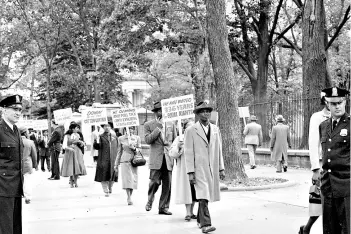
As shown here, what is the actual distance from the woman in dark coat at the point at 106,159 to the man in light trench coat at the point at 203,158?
5.66 meters

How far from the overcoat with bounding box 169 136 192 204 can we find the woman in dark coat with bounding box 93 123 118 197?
15.3 ft

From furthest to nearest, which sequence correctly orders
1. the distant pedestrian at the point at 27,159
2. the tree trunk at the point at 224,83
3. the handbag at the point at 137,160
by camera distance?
the tree trunk at the point at 224,83, the handbag at the point at 137,160, the distant pedestrian at the point at 27,159

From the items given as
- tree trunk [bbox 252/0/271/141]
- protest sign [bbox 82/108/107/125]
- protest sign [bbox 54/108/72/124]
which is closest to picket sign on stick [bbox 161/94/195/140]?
protest sign [bbox 82/108/107/125]

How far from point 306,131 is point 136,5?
885cm

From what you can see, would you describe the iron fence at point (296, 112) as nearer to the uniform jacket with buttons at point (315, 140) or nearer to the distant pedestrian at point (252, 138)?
the distant pedestrian at point (252, 138)

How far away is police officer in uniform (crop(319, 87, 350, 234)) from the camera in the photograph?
21.8 feet

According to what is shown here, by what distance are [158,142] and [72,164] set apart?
23.6 ft

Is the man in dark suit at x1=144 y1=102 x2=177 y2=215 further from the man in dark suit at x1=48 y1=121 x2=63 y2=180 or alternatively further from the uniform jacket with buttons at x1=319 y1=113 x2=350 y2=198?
the man in dark suit at x1=48 y1=121 x2=63 y2=180

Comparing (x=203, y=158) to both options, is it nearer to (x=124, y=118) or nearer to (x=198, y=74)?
(x=124, y=118)

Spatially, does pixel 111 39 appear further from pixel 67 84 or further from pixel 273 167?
pixel 67 84

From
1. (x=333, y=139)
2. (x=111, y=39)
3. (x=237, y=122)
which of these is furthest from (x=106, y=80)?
(x=333, y=139)

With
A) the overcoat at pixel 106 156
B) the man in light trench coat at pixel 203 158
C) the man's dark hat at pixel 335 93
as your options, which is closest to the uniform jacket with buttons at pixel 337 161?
the man's dark hat at pixel 335 93

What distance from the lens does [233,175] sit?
16375 millimetres

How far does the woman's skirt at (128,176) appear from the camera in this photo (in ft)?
44.3
